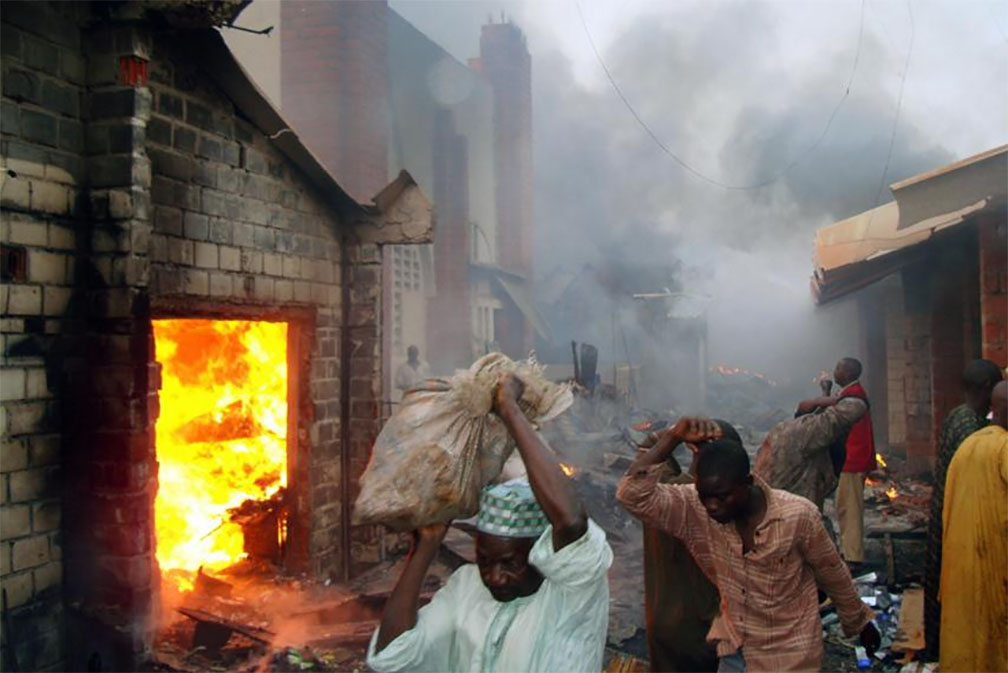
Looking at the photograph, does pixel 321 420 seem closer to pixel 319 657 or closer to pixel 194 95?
pixel 319 657

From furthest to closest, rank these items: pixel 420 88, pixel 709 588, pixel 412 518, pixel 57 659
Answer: pixel 420 88, pixel 57 659, pixel 709 588, pixel 412 518

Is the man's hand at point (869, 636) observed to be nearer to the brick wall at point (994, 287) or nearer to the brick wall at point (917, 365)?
the brick wall at point (994, 287)

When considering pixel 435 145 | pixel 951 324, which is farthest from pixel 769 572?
pixel 435 145

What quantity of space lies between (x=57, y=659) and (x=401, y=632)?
3.98 metres

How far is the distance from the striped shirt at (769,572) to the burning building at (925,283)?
16.8ft

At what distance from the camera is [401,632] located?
2445mm

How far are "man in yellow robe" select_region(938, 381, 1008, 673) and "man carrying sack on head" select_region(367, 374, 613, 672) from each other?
122 inches

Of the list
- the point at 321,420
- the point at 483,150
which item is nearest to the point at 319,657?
the point at 321,420

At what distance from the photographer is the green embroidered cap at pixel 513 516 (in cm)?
240

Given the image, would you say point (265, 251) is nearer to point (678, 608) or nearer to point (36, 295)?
point (36, 295)

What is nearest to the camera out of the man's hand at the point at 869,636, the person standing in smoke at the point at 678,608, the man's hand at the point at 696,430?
the man's hand at the point at 696,430

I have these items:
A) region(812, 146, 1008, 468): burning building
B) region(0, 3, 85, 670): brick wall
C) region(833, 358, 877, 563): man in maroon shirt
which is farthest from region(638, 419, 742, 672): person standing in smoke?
region(812, 146, 1008, 468): burning building

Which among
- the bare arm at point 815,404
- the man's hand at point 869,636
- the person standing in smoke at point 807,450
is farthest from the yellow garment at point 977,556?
the bare arm at point 815,404

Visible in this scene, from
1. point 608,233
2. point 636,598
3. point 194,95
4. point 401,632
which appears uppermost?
point 608,233
